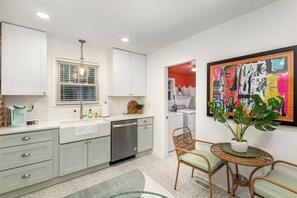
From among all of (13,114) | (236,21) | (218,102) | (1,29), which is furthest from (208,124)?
(1,29)

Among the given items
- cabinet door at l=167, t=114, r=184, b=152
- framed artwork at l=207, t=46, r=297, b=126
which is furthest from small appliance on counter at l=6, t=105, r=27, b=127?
framed artwork at l=207, t=46, r=297, b=126

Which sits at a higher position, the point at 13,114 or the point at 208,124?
the point at 13,114

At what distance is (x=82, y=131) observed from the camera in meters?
2.44

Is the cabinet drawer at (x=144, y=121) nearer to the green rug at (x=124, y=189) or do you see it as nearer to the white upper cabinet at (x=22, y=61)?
the green rug at (x=124, y=189)

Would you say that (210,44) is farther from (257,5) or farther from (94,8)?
(94,8)

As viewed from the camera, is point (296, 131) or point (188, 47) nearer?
point (296, 131)

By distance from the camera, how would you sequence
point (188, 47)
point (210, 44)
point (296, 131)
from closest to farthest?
point (296, 131), point (210, 44), point (188, 47)

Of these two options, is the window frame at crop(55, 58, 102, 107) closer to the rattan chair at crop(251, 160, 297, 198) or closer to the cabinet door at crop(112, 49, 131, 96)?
the cabinet door at crop(112, 49, 131, 96)

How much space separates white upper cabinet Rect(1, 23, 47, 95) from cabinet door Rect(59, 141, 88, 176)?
107 cm

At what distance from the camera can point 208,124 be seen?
2.33 m

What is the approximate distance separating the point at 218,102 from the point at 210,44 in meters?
0.98

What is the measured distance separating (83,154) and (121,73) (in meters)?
1.89

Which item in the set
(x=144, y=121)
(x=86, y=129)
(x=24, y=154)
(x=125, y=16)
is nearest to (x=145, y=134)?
(x=144, y=121)

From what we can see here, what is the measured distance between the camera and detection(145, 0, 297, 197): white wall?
5.16 feet
